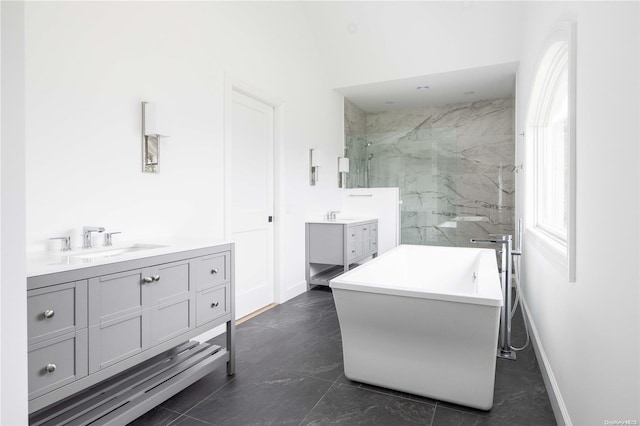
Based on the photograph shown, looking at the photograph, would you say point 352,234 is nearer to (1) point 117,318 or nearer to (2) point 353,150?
(2) point 353,150

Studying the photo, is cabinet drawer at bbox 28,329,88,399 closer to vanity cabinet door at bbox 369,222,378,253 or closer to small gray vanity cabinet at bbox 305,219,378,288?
small gray vanity cabinet at bbox 305,219,378,288

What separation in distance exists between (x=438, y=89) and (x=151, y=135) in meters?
4.15

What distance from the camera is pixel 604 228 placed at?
49.6 inches

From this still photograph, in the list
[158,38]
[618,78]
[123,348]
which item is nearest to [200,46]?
[158,38]

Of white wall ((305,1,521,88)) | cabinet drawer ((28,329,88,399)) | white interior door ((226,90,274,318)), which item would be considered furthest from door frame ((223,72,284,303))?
cabinet drawer ((28,329,88,399))

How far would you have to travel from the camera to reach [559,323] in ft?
6.62

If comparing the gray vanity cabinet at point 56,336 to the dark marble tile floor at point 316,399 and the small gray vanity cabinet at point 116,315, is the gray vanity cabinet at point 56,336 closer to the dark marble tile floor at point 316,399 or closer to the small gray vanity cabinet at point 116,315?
the small gray vanity cabinet at point 116,315

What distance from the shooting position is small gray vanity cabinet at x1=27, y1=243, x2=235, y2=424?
56.1 inches

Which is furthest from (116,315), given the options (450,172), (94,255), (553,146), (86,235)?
(450,172)

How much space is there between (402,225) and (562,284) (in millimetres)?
3577

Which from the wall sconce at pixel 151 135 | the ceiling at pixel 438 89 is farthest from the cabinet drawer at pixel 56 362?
the ceiling at pixel 438 89

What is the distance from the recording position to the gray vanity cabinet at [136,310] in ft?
5.28

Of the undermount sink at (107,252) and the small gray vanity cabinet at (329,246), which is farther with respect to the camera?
the small gray vanity cabinet at (329,246)

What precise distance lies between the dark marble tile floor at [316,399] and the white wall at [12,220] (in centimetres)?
114
